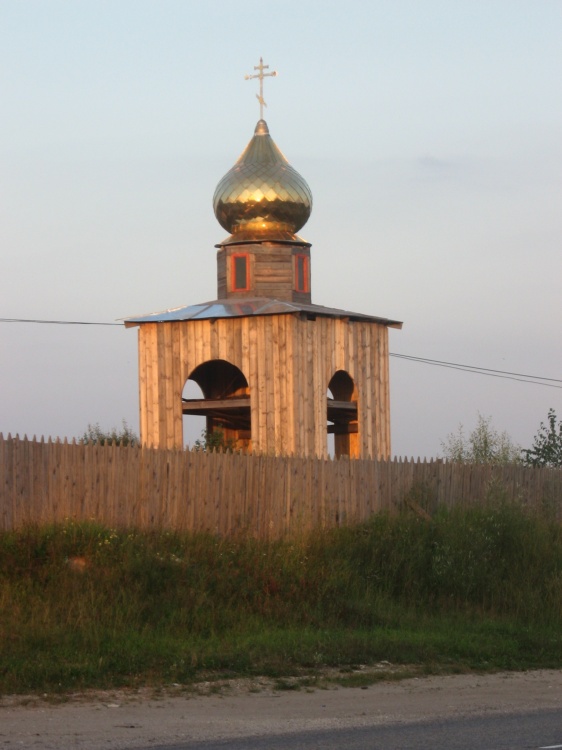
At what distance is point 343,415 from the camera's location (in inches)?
1143

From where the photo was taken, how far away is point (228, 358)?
1061 inches

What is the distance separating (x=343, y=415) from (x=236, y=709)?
18.3 m

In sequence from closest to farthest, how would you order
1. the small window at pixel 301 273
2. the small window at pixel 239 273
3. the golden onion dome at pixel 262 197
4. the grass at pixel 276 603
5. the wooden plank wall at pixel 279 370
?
1. the grass at pixel 276 603
2. the wooden plank wall at pixel 279 370
3. the golden onion dome at pixel 262 197
4. the small window at pixel 239 273
5. the small window at pixel 301 273

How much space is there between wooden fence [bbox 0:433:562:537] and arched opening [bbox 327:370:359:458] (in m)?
6.93

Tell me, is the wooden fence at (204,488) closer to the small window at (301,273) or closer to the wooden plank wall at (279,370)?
the wooden plank wall at (279,370)

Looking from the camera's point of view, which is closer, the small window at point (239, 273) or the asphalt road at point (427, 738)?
the asphalt road at point (427, 738)

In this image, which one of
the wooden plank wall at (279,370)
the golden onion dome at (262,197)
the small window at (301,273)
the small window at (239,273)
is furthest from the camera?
the small window at (301,273)

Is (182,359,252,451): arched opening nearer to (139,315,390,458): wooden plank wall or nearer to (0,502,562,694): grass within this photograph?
(139,315,390,458): wooden plank wall

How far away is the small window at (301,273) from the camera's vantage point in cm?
2864

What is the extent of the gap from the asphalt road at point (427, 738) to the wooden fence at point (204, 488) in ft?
21.0

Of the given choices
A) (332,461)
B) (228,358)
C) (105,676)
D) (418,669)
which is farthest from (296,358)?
(105,676)

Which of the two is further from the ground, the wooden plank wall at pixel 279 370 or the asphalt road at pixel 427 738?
the wooden plank wall at pixel 279 370

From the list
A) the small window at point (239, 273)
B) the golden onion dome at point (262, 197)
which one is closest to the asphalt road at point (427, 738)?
the small window at point (239, 273)

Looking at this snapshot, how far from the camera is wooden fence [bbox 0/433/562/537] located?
1554 cm
